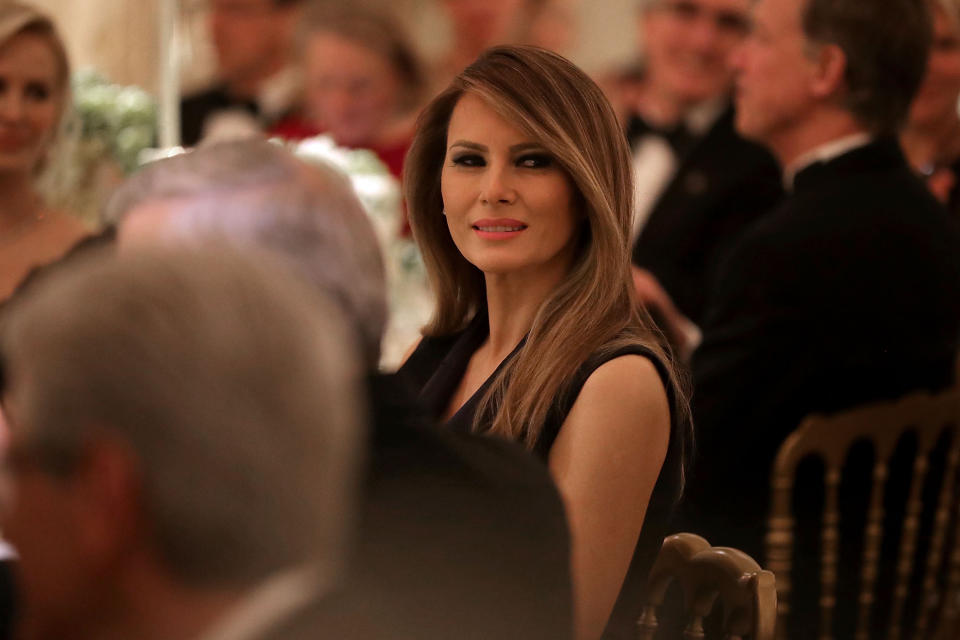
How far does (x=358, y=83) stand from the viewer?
5066 mm

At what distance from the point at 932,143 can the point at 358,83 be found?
221 centimetres

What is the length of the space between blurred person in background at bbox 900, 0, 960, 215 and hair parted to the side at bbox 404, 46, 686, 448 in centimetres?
193

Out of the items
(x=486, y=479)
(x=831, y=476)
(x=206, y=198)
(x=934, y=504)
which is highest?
(x=206, y=198)

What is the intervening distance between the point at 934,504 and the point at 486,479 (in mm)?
1983

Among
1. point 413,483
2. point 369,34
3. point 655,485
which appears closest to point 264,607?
point 413,483

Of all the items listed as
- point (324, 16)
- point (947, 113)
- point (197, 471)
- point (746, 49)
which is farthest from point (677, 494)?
point (324, 16)

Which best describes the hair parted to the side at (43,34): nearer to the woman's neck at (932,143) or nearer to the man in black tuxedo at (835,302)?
the man in black tuxedo at (835,302)

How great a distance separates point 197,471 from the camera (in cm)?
74

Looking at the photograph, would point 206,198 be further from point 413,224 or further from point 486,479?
point 413,224

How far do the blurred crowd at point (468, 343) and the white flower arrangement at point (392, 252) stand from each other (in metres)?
0.57

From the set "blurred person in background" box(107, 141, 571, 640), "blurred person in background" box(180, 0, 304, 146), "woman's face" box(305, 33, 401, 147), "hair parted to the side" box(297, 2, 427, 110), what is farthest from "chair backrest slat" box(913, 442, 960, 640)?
"blurred person in background" box(180, 0, 304, 146)

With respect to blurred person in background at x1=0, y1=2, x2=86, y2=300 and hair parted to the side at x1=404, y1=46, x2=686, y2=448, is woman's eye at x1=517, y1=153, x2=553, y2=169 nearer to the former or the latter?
hair parted to the side at x1=404, y1=46, x2=686, y2=448

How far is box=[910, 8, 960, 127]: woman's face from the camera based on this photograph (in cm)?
355

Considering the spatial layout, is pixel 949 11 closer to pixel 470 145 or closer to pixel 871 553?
pixel 871 553
